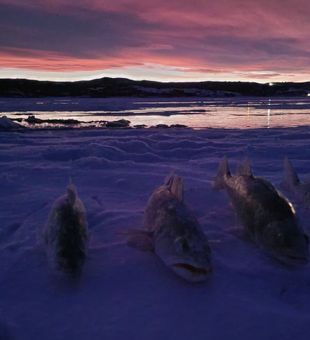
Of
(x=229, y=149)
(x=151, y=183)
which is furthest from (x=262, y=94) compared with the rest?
(x=151, y=183)

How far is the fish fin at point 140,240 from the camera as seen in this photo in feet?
10.5

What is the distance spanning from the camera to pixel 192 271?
106 inches

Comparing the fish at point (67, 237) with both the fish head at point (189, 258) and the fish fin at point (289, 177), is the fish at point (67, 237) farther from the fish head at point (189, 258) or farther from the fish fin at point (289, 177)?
the fish fin at point (289, 177)

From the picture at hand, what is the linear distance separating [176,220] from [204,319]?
83 centimetres

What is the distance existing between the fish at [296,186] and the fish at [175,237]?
1.45 meters

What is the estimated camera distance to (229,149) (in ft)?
30.4

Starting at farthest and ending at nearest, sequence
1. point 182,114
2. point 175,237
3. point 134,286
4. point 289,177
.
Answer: point 182,114
point 289,177
point 175,237
point 134,286

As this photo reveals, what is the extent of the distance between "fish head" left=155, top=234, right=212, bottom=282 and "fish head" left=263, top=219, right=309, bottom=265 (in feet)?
1.61

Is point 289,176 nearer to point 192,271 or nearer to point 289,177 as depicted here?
point 289,177

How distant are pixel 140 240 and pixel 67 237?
0.62 metres

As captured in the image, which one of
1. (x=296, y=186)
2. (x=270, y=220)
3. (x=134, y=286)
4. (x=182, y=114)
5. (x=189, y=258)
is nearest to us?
(x=189, y=258)

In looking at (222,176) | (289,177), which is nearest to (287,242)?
(222,176)

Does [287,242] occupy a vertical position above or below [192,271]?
above

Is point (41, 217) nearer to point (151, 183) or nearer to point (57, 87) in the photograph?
point (151, 183)
